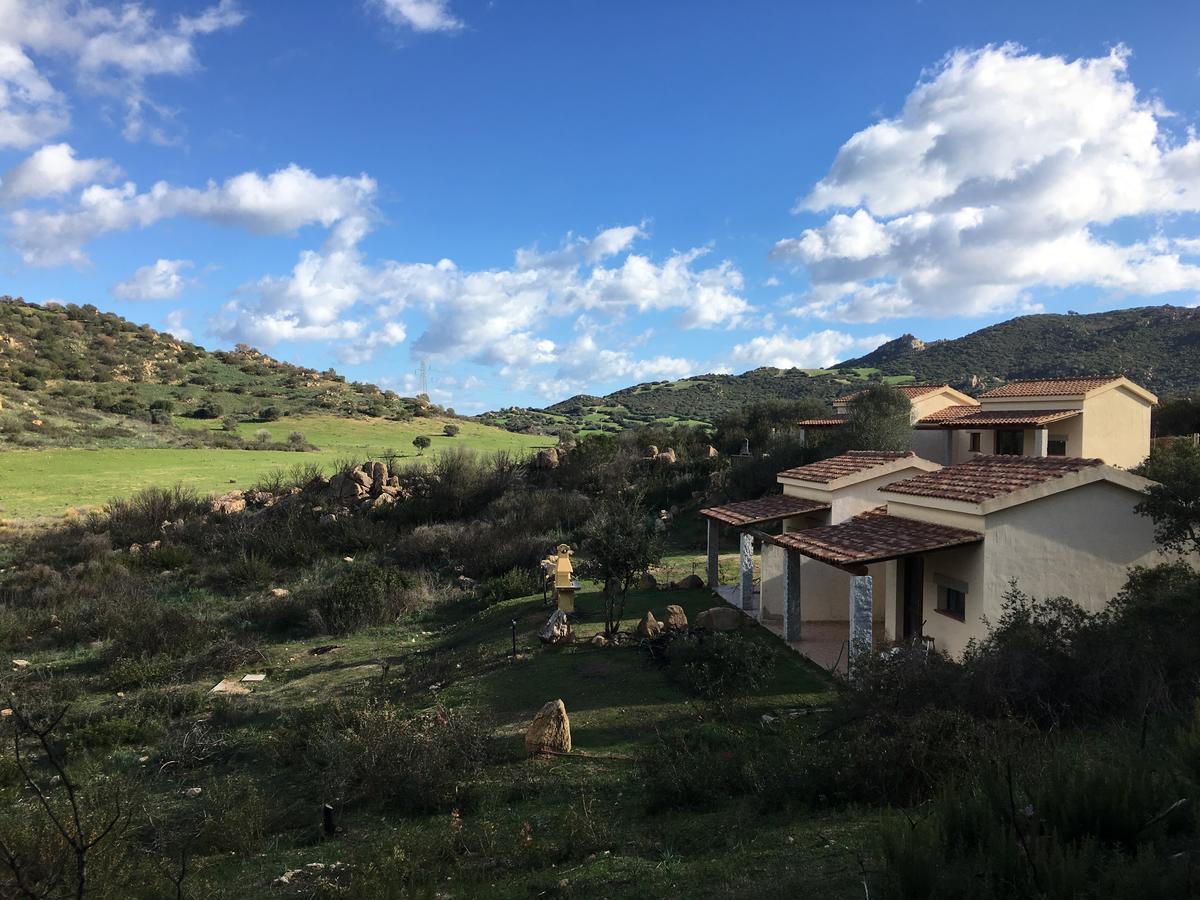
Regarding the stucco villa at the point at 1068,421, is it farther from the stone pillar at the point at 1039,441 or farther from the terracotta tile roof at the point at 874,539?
the terracotta tile roof at the point at 874,539

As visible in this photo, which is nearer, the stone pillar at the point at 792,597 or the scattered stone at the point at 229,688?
the scattered stone at the point at 229,688

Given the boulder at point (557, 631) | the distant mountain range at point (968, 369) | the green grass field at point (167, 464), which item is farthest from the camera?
the distant mountain range at point (968, 369)

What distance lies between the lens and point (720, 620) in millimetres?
15336

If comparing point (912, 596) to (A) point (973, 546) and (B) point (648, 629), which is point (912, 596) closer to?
(A) point (973, 546)

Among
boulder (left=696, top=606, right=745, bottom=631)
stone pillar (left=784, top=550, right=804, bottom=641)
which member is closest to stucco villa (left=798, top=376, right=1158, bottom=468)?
stone pillar (left=784, top=550, right=804, bottom=641)

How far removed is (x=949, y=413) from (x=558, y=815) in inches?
1292

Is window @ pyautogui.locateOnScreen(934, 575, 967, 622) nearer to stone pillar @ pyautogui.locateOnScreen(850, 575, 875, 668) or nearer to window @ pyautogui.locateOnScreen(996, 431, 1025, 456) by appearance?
stone pillar @ pyautogui.locateOnScreen(850, 575, 875, 668)

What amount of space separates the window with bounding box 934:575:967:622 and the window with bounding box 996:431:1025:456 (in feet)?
63.8

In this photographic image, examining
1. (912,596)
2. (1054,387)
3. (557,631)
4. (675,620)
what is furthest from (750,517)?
(1054,387)

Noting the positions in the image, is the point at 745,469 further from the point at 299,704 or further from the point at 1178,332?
the point at 1178,332

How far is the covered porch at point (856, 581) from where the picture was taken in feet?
38.4

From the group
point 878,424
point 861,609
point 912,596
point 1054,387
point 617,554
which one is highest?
point 1054,387

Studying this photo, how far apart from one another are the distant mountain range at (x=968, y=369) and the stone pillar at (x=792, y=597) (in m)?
43.1

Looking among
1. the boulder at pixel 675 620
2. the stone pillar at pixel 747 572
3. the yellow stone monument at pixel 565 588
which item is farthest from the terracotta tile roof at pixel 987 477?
the yellow stone monument at pixel 565 588
